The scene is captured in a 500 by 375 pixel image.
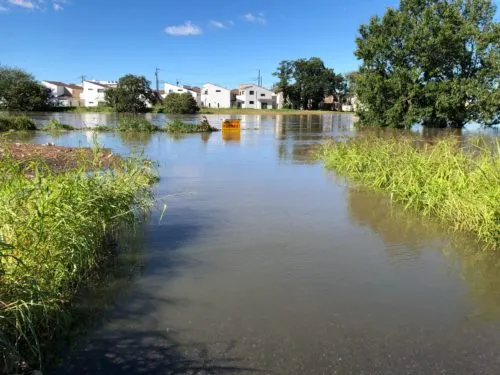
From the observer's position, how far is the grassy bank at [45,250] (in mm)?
3469

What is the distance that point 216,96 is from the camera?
97.1 m

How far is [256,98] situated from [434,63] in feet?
218

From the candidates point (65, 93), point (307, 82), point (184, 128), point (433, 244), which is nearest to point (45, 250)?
point (433, 244)

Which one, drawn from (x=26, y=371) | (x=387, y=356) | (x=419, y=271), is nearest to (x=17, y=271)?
(x=26, y=371)

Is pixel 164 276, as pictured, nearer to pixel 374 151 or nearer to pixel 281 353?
pixel 281 353

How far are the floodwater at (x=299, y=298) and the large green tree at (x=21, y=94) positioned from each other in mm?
66255

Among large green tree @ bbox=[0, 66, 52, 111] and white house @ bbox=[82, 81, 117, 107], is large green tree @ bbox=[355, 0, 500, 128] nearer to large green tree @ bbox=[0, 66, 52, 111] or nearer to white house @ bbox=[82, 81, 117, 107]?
large green tree @ bbox=[0, 66, 52, 111]

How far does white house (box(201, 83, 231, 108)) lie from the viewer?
9712 centimetres

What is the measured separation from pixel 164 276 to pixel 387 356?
8.75ft

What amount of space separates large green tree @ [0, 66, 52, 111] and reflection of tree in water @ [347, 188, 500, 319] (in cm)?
6758

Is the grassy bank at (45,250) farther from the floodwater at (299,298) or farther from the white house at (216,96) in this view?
the white house at (216,96)

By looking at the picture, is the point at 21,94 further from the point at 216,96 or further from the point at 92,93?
the point at 216,96

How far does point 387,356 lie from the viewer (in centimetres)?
374

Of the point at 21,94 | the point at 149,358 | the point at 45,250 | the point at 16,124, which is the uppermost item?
the point at 21,94
